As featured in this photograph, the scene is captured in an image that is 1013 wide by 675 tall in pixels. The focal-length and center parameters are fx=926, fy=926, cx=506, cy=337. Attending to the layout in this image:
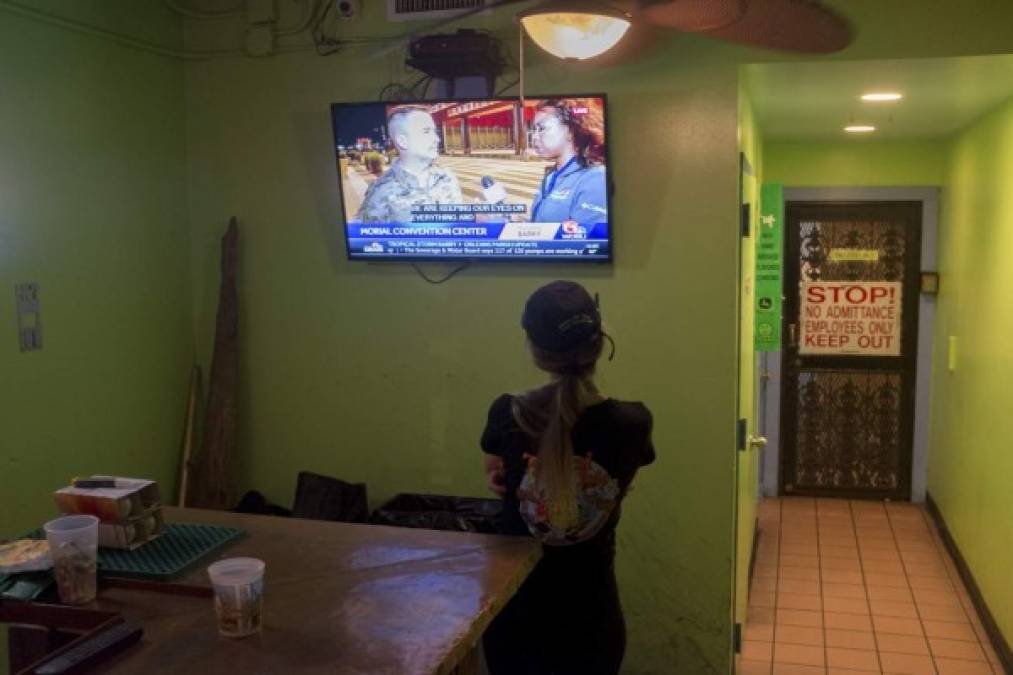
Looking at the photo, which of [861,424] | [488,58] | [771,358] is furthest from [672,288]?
[861,424]

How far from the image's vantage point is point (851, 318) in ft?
19.6

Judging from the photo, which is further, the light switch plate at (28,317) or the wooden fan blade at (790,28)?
the light switch plate at (28,317)

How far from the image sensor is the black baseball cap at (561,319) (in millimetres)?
1990

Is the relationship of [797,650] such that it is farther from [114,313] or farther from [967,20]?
[114,313]

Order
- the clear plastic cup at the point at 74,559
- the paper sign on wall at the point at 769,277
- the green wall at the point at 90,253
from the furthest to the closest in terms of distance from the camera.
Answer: the paper sign on wall at the point at 769,277 → the green wall at the point at 90,253 → the clear plastic cup at the point at 74,559

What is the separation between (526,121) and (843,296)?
358 centimetres

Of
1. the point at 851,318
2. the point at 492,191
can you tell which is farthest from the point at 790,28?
the point at 851,318

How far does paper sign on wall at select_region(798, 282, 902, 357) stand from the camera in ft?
19.4

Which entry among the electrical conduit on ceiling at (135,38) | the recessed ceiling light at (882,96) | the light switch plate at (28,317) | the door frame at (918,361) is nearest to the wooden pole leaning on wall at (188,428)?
the light switch plate at (28,317)

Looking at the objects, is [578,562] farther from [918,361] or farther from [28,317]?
[918,361]

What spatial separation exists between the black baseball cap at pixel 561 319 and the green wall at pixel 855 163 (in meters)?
4.11

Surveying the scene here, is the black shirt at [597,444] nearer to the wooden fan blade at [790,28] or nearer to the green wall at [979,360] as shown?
the wooden fan blade at [790,28]

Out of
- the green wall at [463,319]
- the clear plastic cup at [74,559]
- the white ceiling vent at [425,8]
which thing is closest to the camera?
the clear plastic cup at [74,559]

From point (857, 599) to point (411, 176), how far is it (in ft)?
9.90
